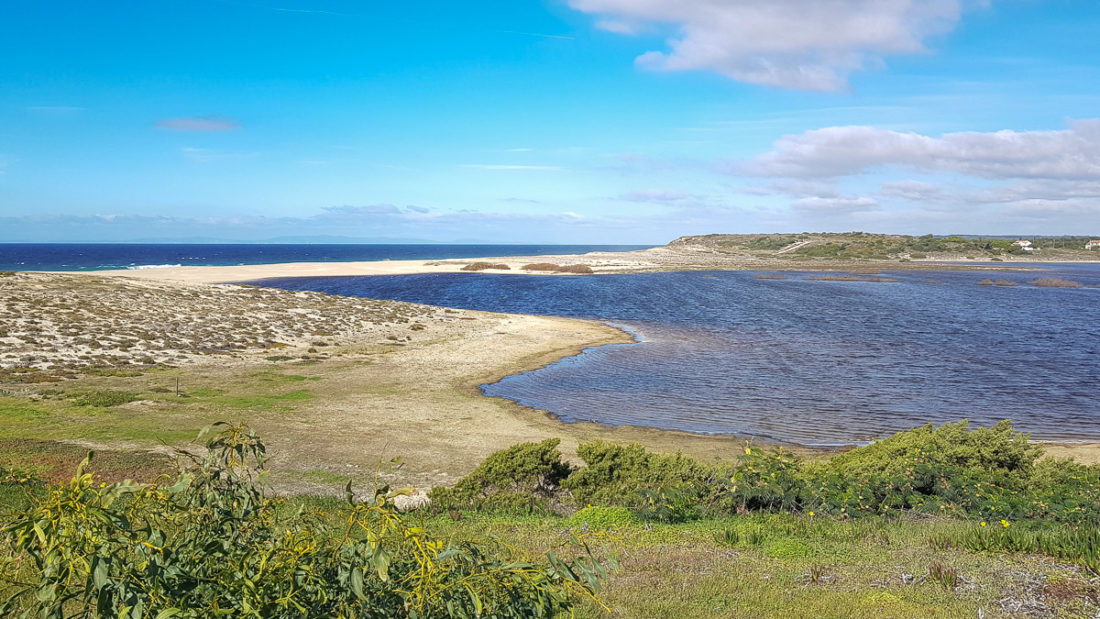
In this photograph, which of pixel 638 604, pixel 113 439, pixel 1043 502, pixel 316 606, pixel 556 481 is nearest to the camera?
pixel 316 606

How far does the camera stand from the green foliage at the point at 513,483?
35.6 ft

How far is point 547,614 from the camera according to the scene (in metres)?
3.50

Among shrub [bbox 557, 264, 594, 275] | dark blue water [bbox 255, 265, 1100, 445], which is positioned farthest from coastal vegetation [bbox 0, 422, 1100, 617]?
shrub [bbox 557, 264, 594, 275]

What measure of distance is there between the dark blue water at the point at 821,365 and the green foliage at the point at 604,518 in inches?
434

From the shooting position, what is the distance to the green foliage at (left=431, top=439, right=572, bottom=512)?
10844mm

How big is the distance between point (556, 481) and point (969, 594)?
280 inches

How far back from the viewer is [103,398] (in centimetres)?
1955

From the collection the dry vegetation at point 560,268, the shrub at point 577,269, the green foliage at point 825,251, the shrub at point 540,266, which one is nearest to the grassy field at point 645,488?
the shrub at point 577,269

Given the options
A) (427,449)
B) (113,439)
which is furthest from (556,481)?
(113,439)

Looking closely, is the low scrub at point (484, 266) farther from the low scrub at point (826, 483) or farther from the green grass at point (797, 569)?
the green grass at point (797, 569)

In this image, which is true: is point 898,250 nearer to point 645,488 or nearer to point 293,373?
point 293,373

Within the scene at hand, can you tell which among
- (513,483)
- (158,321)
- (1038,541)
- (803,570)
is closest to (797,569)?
(803,570)

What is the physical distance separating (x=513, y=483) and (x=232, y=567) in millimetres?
8872

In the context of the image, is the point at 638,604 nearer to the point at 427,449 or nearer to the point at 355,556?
the point at 355,556
